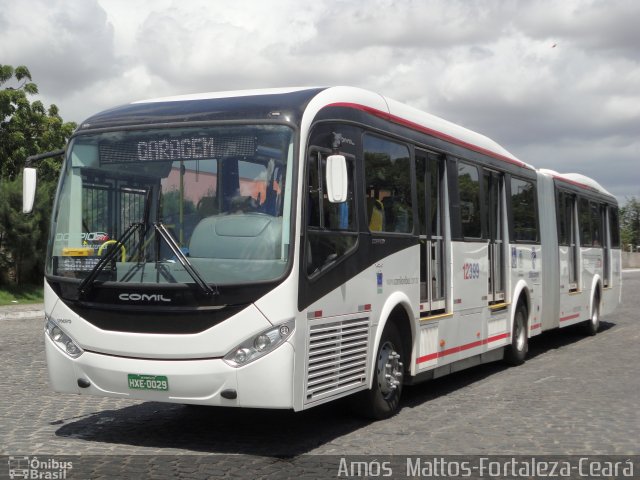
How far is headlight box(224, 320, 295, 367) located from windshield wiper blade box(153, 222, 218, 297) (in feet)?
1.53

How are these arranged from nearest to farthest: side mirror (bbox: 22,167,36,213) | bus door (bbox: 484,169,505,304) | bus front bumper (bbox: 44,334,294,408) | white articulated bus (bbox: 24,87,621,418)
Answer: bus front bumper (bbox: 44,334,294,408), white articulated bus (bbox: 24,87,621,418), side mirror (bbox: 22,167,36,213), bus door (bbox: 484,169,505,304)

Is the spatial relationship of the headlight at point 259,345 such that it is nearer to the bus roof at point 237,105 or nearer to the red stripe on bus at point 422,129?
the bus roof at point 237,105

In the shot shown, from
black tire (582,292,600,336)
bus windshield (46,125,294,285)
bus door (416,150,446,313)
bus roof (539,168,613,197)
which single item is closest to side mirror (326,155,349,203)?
bus windshield (46,125,294,285)

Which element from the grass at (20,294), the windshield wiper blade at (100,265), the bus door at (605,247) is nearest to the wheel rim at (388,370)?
the windshield wiper blade at (100,265)

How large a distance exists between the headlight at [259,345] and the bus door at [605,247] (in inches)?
571

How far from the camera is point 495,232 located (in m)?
12.9

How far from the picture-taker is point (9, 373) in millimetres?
12148

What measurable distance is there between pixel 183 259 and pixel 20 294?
2090 centimetres

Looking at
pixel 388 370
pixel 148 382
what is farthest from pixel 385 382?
pixel 148 382

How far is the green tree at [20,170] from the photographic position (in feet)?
86.5

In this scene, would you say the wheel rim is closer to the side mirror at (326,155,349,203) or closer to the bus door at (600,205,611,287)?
the side mirror at (326,155,349,203)

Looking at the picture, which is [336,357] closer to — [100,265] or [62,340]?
[100,265]

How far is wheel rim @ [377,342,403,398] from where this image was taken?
8820mm

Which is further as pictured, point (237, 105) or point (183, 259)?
point (237, 105)
